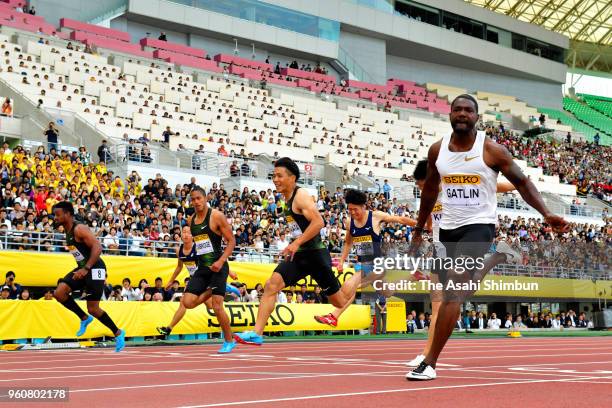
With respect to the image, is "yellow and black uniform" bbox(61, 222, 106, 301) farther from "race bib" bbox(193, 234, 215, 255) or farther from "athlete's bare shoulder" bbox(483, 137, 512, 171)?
"athlete's bare shoulder" bbox(483, 137, 512, 171)

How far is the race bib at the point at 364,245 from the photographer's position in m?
13.3

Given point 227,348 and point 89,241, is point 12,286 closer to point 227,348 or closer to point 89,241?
point 89,241

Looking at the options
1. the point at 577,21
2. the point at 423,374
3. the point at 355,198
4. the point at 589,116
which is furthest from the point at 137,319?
the point at 577,21

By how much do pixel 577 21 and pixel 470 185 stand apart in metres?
88.3

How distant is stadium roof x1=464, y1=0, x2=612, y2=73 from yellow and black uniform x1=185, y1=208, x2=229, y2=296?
7144 centimetres

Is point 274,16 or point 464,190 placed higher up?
point 274,16

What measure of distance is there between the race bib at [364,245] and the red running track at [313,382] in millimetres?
3148

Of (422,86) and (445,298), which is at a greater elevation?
(422,86)

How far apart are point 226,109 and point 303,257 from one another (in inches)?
1451

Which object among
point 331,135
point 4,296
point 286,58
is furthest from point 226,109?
point 4,296

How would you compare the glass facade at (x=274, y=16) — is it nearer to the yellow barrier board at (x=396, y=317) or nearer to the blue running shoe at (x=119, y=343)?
the yellow barrier board at (x=396, y=317)

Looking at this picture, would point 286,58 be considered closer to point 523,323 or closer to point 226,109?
point 226,109

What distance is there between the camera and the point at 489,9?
80438mm

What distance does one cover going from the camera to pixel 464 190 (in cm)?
684
